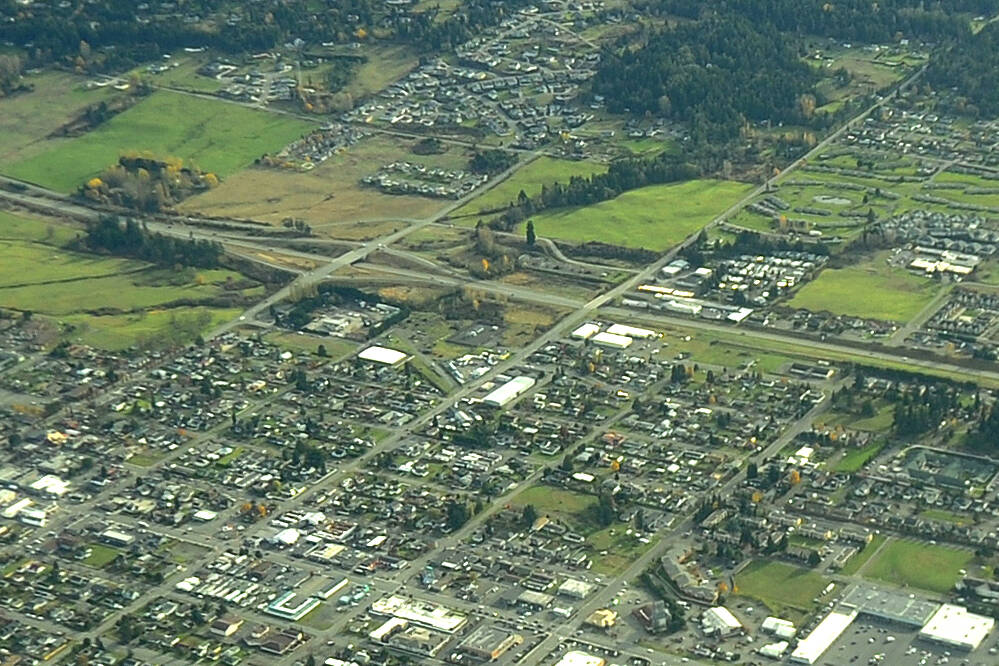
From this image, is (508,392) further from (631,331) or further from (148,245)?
(148,245)

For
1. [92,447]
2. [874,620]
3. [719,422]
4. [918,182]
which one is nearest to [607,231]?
[918,182]

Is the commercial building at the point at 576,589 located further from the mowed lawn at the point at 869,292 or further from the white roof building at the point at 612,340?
the mowed lawn at the point at 869,292

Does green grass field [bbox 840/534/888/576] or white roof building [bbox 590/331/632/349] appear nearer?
green grass field [bbox 840/534/888/576]

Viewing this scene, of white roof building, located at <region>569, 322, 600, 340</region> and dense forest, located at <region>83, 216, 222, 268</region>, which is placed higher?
white roof building, located at <region>569, 322, 600, 340</region>

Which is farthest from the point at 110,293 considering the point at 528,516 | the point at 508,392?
the point at 528,516

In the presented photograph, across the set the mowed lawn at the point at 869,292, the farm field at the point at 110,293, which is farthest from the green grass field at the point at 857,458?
the farm field at the point at 110,293

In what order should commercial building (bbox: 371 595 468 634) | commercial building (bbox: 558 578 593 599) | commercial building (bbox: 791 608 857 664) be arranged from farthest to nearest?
commercial building (bbox: 558 578 593 599) → commercial building (bbox: 371 595 468 634) → commercial building (bbox: 791 608 857 664)

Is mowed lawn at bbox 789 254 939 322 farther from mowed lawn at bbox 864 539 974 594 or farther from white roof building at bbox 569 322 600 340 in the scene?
mowed lawn at bbox 864 539 974 594

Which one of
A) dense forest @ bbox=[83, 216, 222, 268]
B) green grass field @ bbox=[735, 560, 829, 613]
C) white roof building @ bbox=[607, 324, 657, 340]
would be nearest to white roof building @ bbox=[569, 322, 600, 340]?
white roof building @ bbox=[607, 324, 657, 340]
